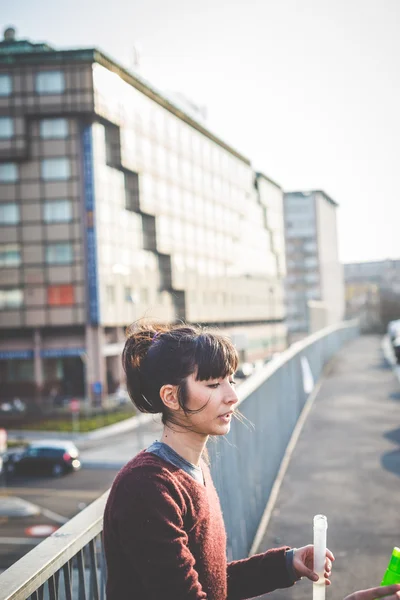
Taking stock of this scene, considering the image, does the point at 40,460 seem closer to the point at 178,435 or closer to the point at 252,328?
the point at 178,435

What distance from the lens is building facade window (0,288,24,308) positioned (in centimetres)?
4672

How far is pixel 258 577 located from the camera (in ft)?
7.37

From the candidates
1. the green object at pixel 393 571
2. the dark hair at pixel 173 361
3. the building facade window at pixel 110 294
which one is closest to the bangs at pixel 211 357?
the dark hair at pixel 173 361

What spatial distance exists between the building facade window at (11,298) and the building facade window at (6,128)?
10.8 meters

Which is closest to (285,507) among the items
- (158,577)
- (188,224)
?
(158,577)

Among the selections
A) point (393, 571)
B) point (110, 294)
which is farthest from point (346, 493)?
point (110, 294)

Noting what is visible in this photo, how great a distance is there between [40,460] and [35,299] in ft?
65.3

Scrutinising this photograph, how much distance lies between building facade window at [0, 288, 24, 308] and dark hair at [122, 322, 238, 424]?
152 feet

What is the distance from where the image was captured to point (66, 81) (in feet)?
149

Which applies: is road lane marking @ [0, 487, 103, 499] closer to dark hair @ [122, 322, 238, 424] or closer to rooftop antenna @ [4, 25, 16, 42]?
dark hair @ [122, 322, 238, 424]

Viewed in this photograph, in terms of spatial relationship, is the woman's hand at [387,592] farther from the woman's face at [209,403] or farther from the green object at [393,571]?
the woman's face at [209,403]

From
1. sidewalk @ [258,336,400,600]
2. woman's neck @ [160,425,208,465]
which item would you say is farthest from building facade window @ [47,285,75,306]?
woman's neck @ [160,425,208,465]

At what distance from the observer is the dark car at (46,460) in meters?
28.5

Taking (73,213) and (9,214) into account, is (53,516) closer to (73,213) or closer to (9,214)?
(73,213)
